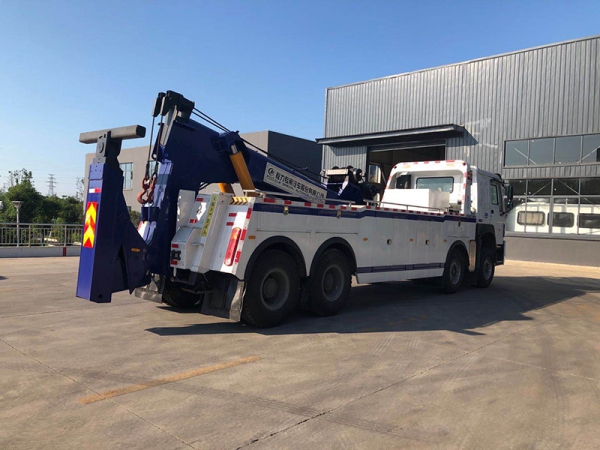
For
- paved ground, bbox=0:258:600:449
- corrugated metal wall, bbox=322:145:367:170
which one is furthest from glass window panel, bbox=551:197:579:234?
paved ground, bbox=0:258:600:449

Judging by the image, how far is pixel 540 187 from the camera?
2280 centimetres

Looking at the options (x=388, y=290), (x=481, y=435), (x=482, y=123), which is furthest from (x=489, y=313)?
(x=482, y=123)

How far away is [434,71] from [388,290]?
16779 millimetres

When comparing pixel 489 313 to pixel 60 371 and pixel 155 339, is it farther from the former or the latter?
pixel 60 371

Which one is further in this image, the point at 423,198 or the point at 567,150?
the point at 567,150

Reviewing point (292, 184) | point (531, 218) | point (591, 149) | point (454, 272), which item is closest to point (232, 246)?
point (292, 184)

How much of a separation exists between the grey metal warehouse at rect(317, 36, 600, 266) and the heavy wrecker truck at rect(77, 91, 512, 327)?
15.7 m

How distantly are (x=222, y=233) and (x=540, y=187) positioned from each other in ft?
65.2

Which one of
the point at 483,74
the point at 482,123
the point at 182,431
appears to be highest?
the point at 483,74

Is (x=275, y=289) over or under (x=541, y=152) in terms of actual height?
under

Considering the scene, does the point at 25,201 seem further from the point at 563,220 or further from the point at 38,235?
the point at 563,220

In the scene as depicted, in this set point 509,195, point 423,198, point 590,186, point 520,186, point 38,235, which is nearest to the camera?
point 423,198

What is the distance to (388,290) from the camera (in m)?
11.9

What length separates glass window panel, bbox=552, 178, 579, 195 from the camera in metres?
21.7
